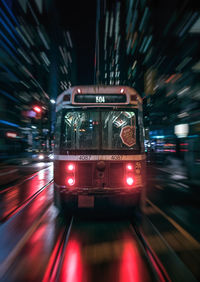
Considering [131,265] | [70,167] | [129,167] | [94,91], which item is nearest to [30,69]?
[94,91]

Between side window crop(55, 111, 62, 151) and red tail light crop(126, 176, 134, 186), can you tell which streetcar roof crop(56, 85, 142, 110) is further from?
red tail light crop(126, 176, 134, 186)

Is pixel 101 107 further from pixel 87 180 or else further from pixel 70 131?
pixel 87 180

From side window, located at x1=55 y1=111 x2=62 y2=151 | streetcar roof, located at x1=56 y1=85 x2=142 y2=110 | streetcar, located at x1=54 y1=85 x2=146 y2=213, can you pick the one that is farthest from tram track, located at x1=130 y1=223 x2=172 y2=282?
streetcar roof, located at x1=56 y1=85 x2=142 y2=110

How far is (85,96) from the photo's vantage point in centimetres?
409

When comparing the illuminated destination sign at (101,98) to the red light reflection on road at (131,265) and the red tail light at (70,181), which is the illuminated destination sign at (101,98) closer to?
the red tail light at (70,181)

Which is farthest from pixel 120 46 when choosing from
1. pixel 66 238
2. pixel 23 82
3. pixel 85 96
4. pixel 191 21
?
pixel 66 238

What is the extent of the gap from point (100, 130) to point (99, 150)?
0.45 meters

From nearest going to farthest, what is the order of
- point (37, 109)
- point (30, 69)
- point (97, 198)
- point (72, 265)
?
point (72, 265) < point (97, 198) < point (37, 109) < point (30, 69)

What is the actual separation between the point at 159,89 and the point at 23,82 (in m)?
19.7

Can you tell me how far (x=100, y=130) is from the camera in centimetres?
406

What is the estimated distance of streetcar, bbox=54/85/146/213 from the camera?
12.5 feet

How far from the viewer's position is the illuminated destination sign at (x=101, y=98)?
13.3 feet

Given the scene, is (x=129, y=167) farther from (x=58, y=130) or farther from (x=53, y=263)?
(x=53, y=263)

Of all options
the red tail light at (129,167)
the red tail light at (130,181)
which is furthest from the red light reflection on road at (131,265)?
the red tail light at (129,167)
